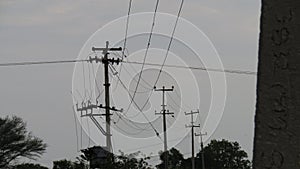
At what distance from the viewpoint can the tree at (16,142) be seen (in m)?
46.8

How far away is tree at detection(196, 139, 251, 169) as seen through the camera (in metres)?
80.1

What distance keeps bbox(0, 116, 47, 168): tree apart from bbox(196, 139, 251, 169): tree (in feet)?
106

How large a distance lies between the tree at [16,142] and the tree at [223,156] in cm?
3222

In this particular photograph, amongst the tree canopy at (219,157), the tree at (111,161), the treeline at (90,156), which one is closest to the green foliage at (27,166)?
the treeline at (90,156)

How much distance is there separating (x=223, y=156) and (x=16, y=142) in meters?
39.4

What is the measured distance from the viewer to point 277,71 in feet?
21.4

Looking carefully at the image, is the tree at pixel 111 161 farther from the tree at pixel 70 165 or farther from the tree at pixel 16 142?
the tree at pixel 16 142

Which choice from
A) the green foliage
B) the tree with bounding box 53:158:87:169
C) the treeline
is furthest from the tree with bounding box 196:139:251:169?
the tree with bounding box 53:158:87:169

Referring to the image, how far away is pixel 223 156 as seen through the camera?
8350 centimetres

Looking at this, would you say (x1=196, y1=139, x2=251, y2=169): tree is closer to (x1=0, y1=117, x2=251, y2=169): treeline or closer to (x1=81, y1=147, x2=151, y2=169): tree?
(x1=0, y1=117, x2=251, y2=169): treeline

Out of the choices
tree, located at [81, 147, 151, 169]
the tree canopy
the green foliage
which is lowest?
tree, located at [81, 147, 151, 169]

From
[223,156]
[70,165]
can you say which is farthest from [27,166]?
[223,156]

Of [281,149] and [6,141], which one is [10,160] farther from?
[281,149]

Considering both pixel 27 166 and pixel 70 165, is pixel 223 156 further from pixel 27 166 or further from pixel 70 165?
pixel 70 165
